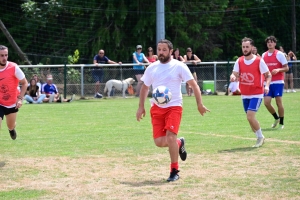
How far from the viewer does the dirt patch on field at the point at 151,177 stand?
7.57 metres

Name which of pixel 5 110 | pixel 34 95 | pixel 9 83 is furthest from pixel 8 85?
pixel 34 95

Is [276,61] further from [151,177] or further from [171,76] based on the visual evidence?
[151,177]

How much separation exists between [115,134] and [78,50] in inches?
853

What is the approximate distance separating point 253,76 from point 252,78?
0.14 feet

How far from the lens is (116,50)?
3500 centimetres

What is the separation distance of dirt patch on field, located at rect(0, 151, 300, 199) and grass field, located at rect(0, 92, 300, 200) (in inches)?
0.5

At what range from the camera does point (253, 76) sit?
39.5ft

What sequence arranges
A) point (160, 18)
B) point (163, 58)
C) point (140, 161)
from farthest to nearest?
point (160, 18) < point (140, 161) < point (163, 58)

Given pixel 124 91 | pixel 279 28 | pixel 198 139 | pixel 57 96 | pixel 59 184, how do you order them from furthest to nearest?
pixel 279 28, pixel 124 91, pixel 57 96, pixel 198 139, pixel 59 184

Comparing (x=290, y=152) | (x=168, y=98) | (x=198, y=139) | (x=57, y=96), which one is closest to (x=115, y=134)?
(x=198, y=139)

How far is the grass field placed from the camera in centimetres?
775

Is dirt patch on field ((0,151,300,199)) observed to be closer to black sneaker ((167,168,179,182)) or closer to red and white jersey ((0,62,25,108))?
black sneaker ((167,168,179,182))

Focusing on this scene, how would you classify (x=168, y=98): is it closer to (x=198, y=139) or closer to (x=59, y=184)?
(x=59, y=184)

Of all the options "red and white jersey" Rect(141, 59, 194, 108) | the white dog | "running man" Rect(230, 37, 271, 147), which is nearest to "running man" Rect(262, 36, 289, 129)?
"running man" Rect(230, 37, 271, 147)
